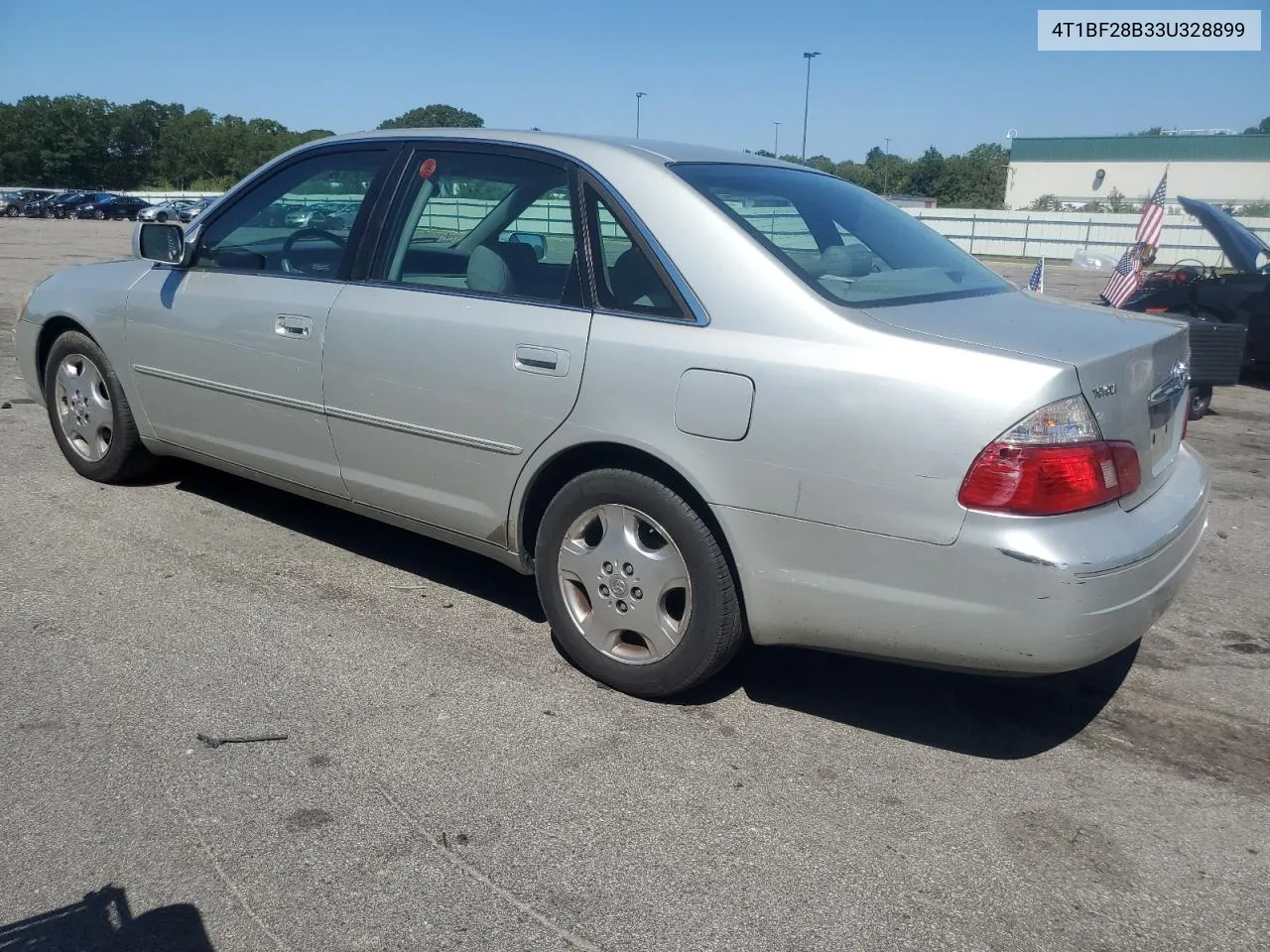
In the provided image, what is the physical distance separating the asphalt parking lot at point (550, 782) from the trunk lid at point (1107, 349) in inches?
34.0

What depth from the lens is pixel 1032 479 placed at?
275cm

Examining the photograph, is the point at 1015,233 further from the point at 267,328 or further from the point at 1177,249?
the point at 267,328

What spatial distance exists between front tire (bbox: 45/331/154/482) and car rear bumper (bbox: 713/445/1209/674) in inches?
→ 131

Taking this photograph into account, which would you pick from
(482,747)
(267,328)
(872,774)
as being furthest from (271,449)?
(872,774)

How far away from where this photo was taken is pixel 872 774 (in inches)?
123

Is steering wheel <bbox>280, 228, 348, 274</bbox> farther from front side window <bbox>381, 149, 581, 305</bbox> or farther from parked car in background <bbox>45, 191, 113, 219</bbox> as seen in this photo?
parked car in background <bbox>45, 191, 113, 219</bbox>

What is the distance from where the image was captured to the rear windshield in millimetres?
3332

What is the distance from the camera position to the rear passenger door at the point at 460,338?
3.56m

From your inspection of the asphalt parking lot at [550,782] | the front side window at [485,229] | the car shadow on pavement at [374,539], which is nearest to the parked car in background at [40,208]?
the car shadow on pavement at [374,539]

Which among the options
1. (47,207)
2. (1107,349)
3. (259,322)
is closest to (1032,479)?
(1107,349)

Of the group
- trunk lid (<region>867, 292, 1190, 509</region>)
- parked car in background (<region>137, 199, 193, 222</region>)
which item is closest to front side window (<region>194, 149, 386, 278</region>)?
trunk lid (<region>867, 292, 1190, 509</region>)

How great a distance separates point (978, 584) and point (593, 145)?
1.93m

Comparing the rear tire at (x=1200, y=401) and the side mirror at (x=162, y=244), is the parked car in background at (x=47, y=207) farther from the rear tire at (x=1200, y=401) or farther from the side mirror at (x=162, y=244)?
the rear tire at (x=1200, y=401)

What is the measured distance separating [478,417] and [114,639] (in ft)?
4.81
